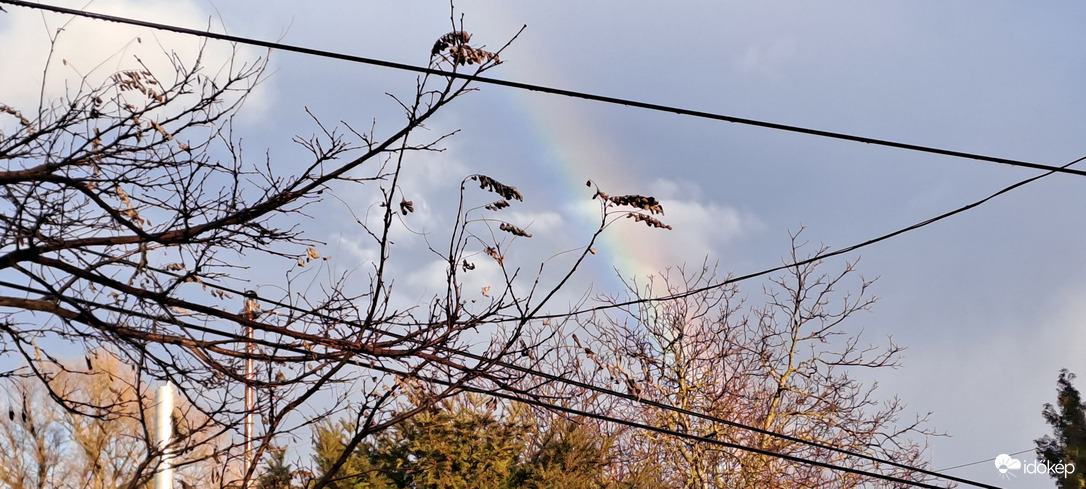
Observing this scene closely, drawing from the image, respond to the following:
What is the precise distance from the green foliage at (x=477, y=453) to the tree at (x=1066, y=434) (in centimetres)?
1743

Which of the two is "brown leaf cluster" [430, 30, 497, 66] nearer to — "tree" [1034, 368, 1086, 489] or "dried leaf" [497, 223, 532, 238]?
"dried leaf" [497, 223, 532, 238]

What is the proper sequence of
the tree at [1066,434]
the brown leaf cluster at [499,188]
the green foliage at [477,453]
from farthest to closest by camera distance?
Result: the tree at [1066,434] < the green foliage at [477,453] < the brown leaf cluster at [499,188]

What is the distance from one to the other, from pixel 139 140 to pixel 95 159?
0.85ft

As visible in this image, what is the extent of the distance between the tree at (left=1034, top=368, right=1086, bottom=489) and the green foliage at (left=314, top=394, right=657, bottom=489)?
57.2 ft

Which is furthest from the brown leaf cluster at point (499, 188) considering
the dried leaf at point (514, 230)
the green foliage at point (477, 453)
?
the green foliage at point (477, 453)

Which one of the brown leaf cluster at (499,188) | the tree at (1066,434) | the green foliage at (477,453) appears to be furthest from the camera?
the tree at (1066,434)

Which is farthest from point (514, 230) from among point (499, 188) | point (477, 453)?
point (477, 453)

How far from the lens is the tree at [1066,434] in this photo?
23.7 meters

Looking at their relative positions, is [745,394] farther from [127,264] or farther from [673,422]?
[127,264]

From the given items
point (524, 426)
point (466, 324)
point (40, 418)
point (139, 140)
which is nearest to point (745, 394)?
point (524, 426)

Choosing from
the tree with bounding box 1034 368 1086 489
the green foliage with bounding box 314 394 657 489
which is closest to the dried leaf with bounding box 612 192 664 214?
the green foliage with bounding box 314 394 657 489

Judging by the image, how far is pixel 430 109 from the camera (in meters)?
4.71

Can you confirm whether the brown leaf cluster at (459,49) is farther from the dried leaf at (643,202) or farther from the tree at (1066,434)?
the tree at (1066,434)

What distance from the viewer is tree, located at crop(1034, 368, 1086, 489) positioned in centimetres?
2371
